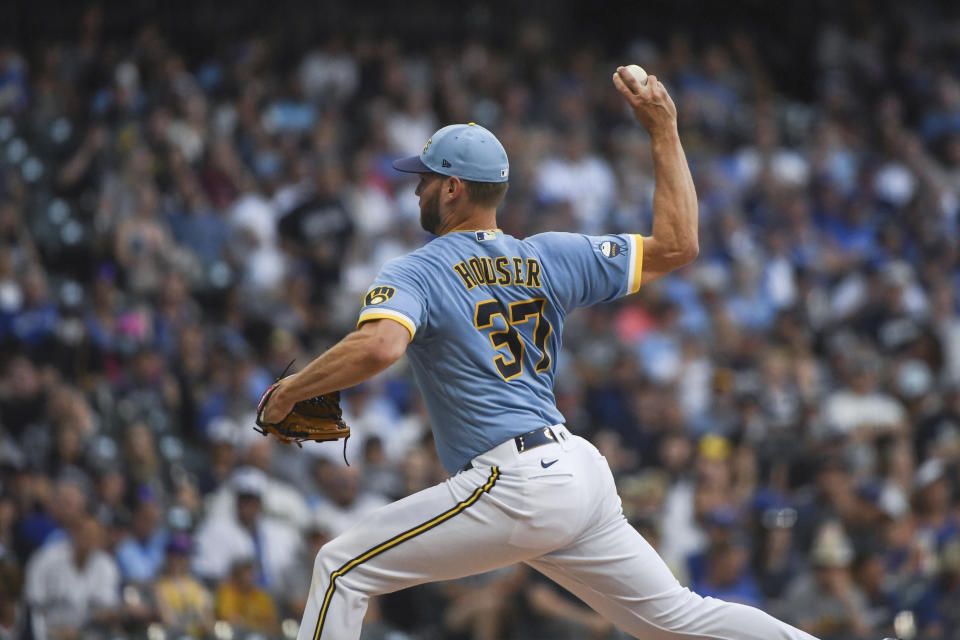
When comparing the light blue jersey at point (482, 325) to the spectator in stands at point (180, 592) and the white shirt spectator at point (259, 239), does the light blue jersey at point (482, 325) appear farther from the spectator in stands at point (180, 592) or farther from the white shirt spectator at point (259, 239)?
the white shirt spectator at point (259, 239)

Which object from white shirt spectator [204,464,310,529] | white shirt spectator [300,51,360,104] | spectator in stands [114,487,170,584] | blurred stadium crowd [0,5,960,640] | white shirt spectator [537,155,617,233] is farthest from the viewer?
white shirt spectator [300,51,360,104]

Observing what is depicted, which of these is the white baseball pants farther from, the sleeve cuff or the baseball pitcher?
the sleeve cuff

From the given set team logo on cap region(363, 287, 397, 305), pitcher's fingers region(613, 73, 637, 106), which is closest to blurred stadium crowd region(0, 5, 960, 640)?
team logo on cap region(363, 287, 397, 305)

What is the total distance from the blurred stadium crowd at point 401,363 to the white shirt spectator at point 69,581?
0.06 ft

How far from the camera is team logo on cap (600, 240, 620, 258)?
470 cm

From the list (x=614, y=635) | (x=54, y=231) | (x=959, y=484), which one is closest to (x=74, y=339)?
(x=54, y=231)

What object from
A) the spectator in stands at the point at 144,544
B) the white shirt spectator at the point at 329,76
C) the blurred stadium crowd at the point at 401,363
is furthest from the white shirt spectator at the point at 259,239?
the spectator in stands at the point at 144,544

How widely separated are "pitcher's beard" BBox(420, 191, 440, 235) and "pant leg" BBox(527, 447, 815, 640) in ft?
3.33

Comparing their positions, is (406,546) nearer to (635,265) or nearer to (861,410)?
(635,265)

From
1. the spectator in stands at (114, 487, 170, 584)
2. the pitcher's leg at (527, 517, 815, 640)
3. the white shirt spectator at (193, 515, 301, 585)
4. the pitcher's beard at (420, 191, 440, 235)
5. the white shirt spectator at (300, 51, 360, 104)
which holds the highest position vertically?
the white shirt spectator at (300, 51, 360, 104)

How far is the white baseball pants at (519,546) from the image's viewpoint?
14.0ft

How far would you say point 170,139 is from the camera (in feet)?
38.5

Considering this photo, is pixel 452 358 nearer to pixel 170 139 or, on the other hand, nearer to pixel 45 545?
pixel 45 545

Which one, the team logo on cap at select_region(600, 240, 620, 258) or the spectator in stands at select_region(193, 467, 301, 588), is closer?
the team logo on cap at select_region(600, 240, 620, 258)
